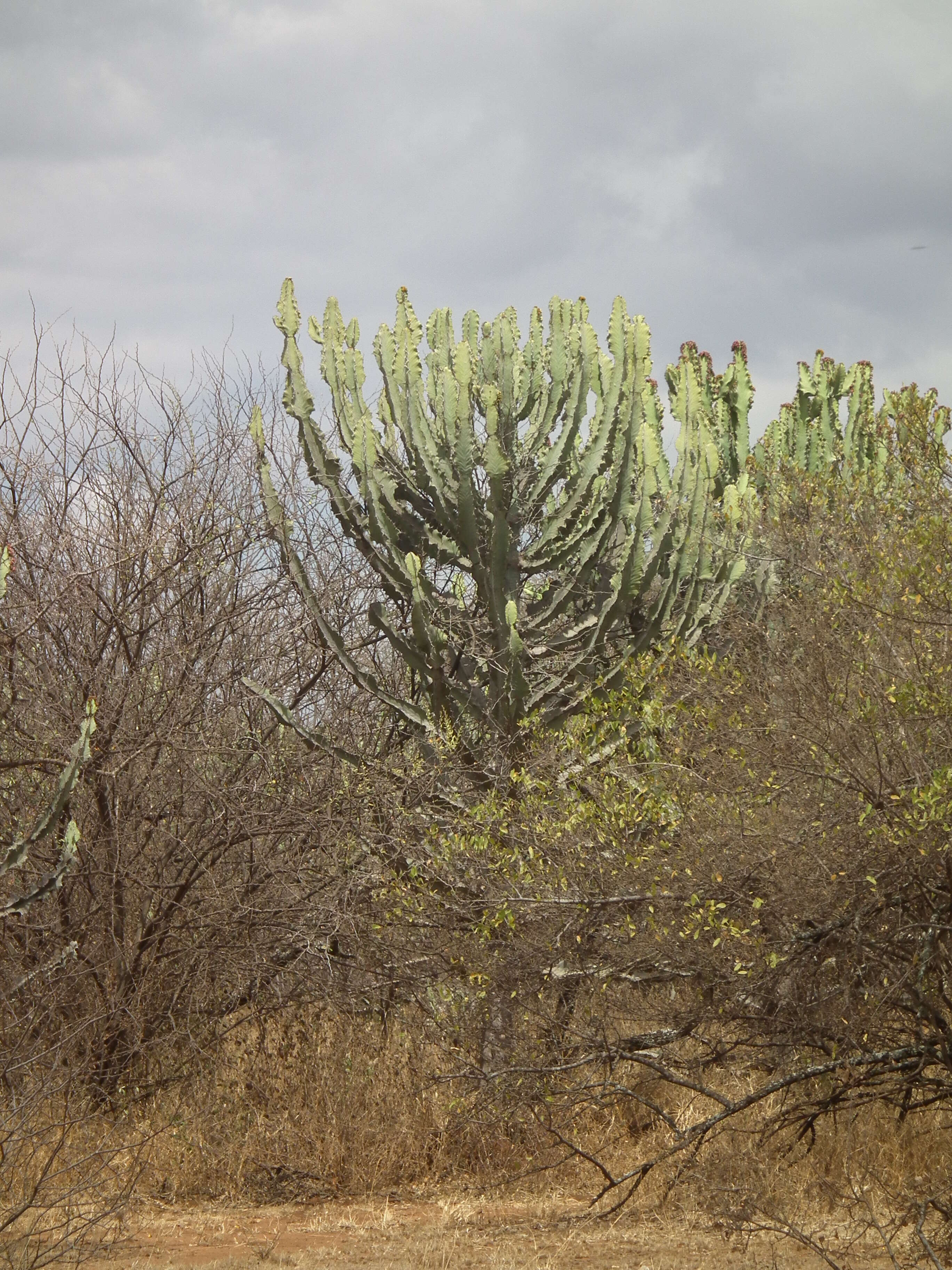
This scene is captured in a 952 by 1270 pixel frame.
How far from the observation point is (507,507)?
340 inches

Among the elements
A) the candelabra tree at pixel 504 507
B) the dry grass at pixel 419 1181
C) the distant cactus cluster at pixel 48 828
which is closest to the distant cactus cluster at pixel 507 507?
the candelabra tree at pixel 504 507

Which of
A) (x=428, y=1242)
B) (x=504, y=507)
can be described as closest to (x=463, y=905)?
(x=428, y=1242)

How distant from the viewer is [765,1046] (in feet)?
18.2

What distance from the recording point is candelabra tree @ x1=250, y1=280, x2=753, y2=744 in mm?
8617

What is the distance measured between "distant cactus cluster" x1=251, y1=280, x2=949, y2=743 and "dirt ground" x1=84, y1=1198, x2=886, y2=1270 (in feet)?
10.5

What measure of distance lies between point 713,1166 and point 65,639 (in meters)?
5.28

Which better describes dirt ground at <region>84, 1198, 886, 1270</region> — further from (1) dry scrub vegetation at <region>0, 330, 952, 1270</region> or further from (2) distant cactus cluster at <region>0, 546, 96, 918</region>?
(2) distant cactus cluster at <region>0, 546, 96, 918</region>

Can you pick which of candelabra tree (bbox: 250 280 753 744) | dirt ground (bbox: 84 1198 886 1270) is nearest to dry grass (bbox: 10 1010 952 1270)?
dirt ground (bbox: 84 1198 886 1270)

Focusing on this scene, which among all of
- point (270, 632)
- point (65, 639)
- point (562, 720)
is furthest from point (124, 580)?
point (562, 720)

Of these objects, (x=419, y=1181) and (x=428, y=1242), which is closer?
(x=428, y=1242)

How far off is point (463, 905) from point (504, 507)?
9.34 feet

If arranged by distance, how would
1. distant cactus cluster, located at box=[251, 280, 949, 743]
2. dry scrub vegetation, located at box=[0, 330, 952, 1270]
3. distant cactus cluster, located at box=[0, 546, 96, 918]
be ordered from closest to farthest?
distant cactus cluster, located at box=[0, 546, 96, 918]
dry scrub vegetation, located at box=[0, 330, 952, 1270]
distant cactus cluster, located at box=[251, 280, 949, 743]

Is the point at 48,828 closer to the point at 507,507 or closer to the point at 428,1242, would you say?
the point at 428,1242

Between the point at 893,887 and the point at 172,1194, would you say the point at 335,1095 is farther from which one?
the point at 893,887
